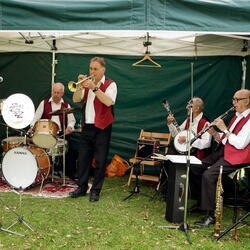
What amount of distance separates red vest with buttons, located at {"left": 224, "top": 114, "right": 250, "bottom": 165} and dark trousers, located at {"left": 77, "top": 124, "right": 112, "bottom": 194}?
64.5 inches

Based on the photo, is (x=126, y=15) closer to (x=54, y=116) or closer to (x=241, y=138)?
(x=241, y=138)

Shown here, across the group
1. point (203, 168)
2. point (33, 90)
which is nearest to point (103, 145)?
point (203, 168)

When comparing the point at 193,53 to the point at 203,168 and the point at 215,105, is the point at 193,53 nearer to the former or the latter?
Answer: the point at 215,105

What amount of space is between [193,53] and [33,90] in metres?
3.14

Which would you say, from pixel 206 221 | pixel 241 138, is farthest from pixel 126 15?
pixel 206 221

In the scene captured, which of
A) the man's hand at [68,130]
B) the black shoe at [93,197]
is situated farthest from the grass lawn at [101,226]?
the man's hand at [68,130]

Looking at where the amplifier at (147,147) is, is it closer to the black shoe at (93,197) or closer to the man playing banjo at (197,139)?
the man playing banjo at (197,139)

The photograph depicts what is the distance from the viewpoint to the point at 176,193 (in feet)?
13.2

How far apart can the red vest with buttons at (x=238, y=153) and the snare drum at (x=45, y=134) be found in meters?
2.41

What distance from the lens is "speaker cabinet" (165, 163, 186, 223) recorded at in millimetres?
4012

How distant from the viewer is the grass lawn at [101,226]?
3400mm

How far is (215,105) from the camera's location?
6.32 meters

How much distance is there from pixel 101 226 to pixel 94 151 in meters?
1.37

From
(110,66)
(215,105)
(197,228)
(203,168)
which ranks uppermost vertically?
(110,66)
